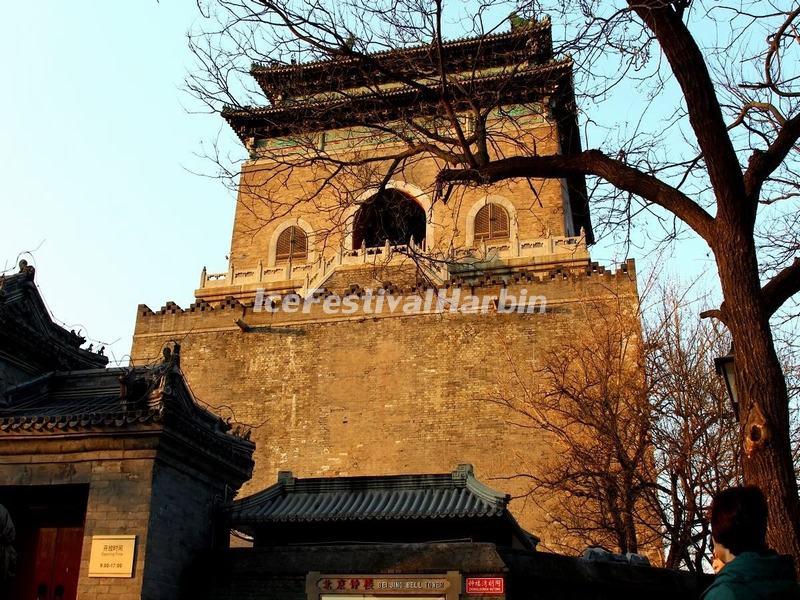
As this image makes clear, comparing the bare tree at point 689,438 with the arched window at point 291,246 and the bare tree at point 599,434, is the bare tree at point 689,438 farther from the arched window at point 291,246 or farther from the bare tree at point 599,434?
the arched window at point 291,246

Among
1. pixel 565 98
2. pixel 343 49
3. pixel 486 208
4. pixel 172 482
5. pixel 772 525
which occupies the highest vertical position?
pixel 486 208

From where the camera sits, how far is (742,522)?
2896 millimetres

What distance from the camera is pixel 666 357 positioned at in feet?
50.6

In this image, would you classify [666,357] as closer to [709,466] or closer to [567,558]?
[709,466]

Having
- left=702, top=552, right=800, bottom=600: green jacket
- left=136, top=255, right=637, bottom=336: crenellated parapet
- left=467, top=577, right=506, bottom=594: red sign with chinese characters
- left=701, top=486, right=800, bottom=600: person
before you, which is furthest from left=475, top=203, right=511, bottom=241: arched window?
left=702, top=552, right=800, bottom=600: green jacket

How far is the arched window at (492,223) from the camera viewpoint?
27.3 meters

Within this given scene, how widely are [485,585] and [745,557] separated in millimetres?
6001

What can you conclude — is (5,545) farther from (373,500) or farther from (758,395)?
(373,500)

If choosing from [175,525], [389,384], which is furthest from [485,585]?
[389,384]

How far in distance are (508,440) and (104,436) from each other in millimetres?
12732

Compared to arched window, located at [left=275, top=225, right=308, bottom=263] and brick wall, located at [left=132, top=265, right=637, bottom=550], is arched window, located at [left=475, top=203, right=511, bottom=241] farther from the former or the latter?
arched window, located at [left=275, top=225, right=308, bottom=263]

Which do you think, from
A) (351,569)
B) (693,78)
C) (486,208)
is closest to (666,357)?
(351,569)

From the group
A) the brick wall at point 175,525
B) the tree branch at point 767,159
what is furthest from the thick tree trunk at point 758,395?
the brick wall at point 175,525

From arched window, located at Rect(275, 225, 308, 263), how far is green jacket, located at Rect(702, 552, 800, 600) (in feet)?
86.6
